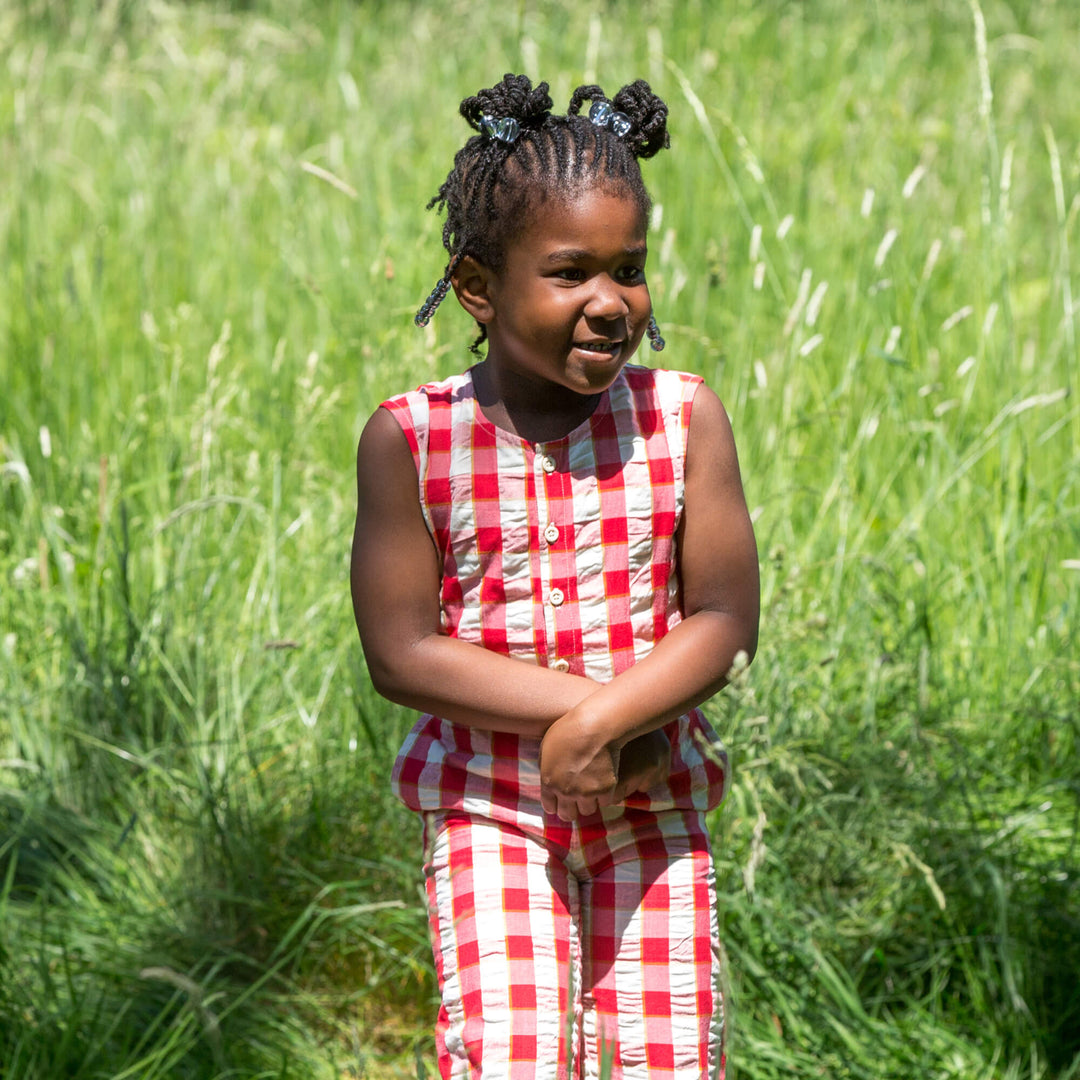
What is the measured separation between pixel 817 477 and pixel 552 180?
1.88 metres

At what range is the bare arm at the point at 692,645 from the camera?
1448 mm

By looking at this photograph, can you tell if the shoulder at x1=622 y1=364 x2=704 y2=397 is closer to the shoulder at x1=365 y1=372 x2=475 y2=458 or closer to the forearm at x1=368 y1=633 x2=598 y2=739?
the shoulder at x1=365 y1=372 x2=475 y2=458

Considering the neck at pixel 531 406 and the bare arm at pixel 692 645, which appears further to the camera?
the neck at pixel 531 406

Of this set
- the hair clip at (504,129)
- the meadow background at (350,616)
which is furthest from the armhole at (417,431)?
the meadow background at (350,616)

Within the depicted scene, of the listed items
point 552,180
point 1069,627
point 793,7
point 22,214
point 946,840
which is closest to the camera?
point 552,180

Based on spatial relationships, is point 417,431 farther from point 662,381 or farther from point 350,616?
point 350,616

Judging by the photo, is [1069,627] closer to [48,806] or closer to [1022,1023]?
[1022,1023]

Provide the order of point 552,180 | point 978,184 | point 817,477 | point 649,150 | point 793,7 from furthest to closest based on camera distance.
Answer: point 793,7, point 978,184, point 817,477, point 649,150, point 552,180

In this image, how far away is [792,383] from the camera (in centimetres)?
273

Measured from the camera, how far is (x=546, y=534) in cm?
155

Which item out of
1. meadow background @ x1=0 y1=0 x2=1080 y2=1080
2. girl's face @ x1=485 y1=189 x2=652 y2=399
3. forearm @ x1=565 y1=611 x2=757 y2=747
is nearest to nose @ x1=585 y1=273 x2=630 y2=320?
girl's face @ x1=485 y1=189 x2=652 y2=399

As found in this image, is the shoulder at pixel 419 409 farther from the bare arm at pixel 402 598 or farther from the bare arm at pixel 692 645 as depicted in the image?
the bare arm at pixel 692 645

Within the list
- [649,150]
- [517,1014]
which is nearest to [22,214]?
[649,150]

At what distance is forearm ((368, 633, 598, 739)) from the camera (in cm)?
149
